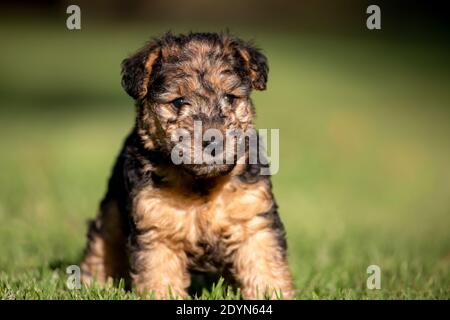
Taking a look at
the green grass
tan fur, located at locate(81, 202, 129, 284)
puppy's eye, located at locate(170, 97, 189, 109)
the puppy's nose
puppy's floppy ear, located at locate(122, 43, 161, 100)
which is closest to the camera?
the puppy's nose

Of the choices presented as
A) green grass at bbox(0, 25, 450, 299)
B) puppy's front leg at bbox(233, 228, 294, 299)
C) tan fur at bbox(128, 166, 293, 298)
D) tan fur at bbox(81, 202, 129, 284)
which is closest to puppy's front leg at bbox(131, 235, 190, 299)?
tan fur at bbox(128, 166, 293, 298)

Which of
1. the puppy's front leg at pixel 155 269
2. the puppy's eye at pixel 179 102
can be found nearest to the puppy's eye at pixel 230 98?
the puppy's eye at pixel 179 102

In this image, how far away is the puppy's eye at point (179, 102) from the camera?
525cm

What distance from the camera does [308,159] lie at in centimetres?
1313

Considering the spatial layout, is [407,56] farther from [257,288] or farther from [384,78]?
[257,288]

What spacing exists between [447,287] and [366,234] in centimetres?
239

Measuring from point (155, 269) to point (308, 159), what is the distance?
26.4ft

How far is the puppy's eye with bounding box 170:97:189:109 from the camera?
207 inches

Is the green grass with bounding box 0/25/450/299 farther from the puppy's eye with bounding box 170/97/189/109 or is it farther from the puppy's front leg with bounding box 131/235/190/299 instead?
the puppy's eye with bounding box 170/97/189/109

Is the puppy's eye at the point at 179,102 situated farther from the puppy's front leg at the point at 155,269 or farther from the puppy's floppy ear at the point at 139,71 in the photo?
the puppy's front leg at the point at 155,269

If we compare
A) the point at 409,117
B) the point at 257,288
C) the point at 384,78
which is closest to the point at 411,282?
the point at 257,288

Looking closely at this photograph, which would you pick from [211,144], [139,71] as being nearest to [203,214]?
[211,144]

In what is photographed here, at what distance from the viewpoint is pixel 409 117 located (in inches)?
690

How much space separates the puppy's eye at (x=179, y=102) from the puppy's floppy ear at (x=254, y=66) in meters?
0.63
